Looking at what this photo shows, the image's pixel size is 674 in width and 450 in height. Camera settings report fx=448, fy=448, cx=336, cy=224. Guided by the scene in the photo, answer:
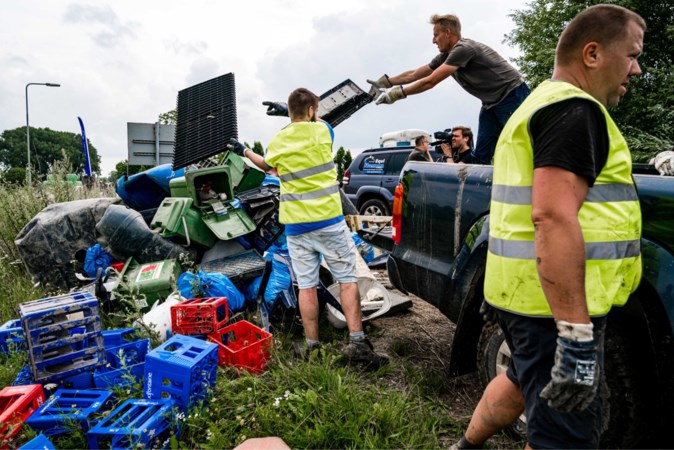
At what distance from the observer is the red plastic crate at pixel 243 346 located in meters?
3.09

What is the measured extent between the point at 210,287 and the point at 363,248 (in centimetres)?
207

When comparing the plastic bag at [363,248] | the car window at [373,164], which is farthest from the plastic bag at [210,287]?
the car window at [373,164]

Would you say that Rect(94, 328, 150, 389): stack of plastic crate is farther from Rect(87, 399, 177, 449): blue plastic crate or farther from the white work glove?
the white work glove

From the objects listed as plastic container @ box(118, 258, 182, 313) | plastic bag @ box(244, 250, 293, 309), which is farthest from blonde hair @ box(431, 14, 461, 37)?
plastic container @ box(118, 258, 182, 313)

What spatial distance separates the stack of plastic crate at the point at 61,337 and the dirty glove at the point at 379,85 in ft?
11.1

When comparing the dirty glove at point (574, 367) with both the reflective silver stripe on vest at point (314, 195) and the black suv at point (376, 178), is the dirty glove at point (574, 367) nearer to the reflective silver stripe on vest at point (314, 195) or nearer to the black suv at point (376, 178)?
the reflective silver stripe on vest at point (314, 195)

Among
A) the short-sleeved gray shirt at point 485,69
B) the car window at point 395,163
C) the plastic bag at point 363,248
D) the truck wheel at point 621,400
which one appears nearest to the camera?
the truck wheel at point 621,400

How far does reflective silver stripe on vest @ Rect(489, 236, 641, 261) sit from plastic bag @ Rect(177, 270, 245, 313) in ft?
9.24

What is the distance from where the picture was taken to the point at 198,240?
4613 millimetres

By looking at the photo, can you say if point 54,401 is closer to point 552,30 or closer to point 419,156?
point 419,156

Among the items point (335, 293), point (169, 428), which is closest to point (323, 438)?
point (169, 428)

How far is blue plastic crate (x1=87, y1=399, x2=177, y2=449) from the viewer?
218 centimetres

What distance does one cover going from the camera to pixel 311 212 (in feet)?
11.0

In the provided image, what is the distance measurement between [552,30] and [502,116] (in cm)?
1889
